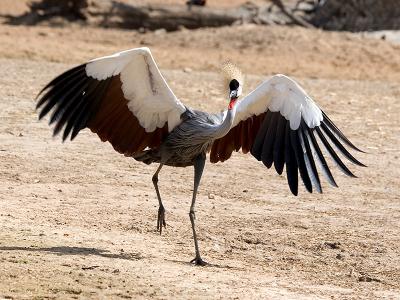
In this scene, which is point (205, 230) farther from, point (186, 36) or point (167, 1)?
point (167, 1)

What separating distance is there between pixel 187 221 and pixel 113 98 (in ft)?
4.45

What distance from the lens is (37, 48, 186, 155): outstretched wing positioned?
7.20 m

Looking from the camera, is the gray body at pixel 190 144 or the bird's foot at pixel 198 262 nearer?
the bird's foot at pixel 198 262


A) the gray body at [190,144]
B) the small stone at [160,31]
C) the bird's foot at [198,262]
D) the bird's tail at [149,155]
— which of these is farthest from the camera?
the small stone at [160,31]

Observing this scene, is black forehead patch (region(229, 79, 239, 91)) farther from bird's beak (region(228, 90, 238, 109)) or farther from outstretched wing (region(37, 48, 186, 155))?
outstretched wing (region(37, 48, 186, 155))

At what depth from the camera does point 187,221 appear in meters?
8.24

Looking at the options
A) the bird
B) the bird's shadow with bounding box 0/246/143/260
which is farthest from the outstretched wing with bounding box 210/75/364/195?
the bird's shadow with bounding box 0/246/143/260

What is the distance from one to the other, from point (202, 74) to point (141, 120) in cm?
768

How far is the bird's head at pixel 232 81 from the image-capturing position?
7344 mm

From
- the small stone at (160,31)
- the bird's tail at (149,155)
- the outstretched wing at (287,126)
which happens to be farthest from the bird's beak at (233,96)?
the small stone at (160,31)

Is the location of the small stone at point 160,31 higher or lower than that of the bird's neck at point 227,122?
lower

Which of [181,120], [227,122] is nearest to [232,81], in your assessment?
[227,122]

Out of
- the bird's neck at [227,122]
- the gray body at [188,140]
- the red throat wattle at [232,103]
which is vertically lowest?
the gray body at [188,140]

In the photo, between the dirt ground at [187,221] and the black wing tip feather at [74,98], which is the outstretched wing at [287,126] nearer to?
the dirt ground at [187,221]
